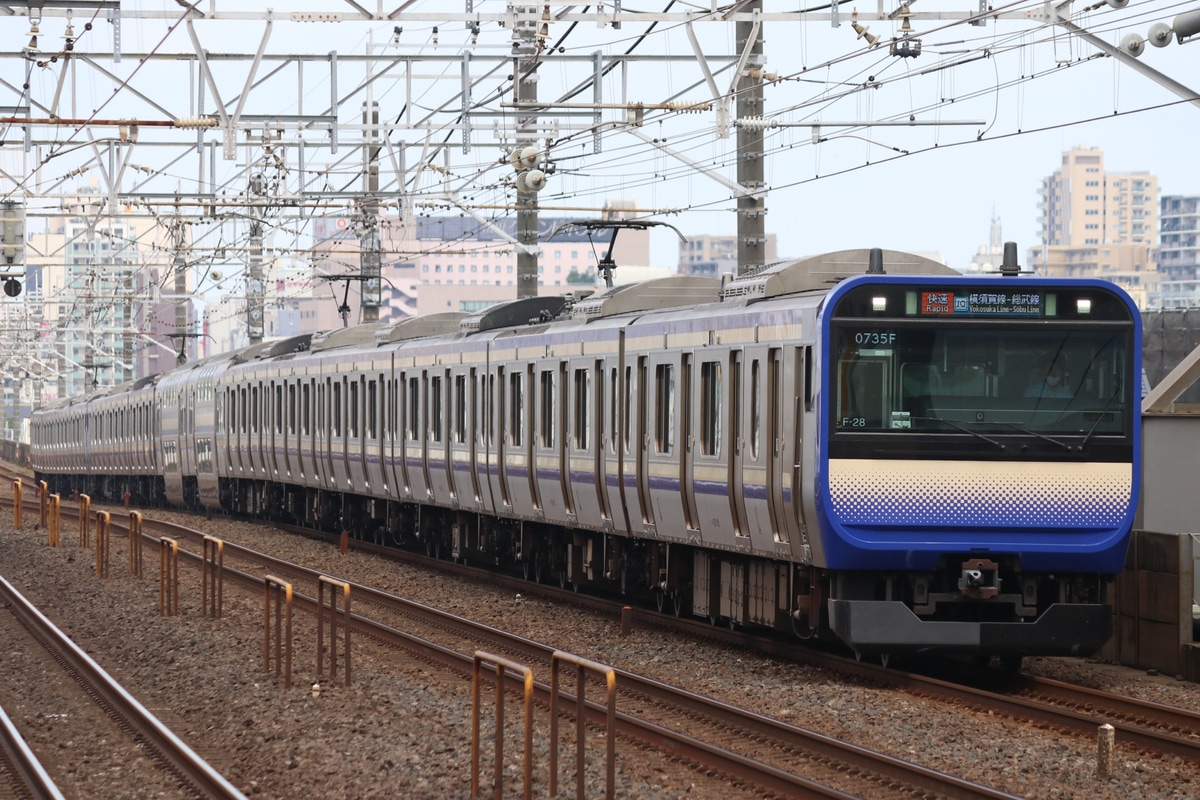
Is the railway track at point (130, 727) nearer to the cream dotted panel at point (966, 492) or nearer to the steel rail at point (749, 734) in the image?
the steel rail at point (749, 734)

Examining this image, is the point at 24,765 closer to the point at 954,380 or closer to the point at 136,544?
the point at 954,380

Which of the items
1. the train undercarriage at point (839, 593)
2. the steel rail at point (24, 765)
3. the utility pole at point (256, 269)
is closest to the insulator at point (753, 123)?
the train undercarriage at point (839, 593)

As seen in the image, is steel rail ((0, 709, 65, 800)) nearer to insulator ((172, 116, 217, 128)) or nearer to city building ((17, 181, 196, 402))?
insulator ((172, 116, 217, 128))

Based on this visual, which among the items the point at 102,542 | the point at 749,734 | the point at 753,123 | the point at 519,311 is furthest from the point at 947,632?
the point at 102,542

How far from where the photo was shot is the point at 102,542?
80.1 feet

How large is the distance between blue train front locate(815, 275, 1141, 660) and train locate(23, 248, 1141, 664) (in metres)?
0.02

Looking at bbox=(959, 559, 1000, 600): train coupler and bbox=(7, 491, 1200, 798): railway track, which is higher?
bbox=(959, 559, 1000, 600): train coupler

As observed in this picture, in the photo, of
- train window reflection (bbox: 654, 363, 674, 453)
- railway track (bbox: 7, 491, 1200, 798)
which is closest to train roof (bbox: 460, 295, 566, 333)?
train window reflection (bbox: 654, 363, 674, 453)

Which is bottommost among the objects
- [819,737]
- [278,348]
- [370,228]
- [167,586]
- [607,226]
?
[167,586]

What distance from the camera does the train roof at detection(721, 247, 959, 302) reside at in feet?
47.1

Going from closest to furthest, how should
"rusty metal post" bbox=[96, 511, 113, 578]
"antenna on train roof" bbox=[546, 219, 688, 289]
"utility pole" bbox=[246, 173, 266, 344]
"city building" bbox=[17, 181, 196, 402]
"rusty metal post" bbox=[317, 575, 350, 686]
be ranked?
"rusty metal post" bbox=[317, 575, 350, 686] < "antenna on train roof" bbox=[546, 219, 688, 289] < "rusty metal post" bbox=[96, 511, 113, 578] < "city building" bbox=[17, 181, 196, 402] < "utility pole" bbox=[246, 173, 266, 344]

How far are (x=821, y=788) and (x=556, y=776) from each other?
148 centimetres

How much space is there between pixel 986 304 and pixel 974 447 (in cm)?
103

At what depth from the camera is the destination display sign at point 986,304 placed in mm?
12883
